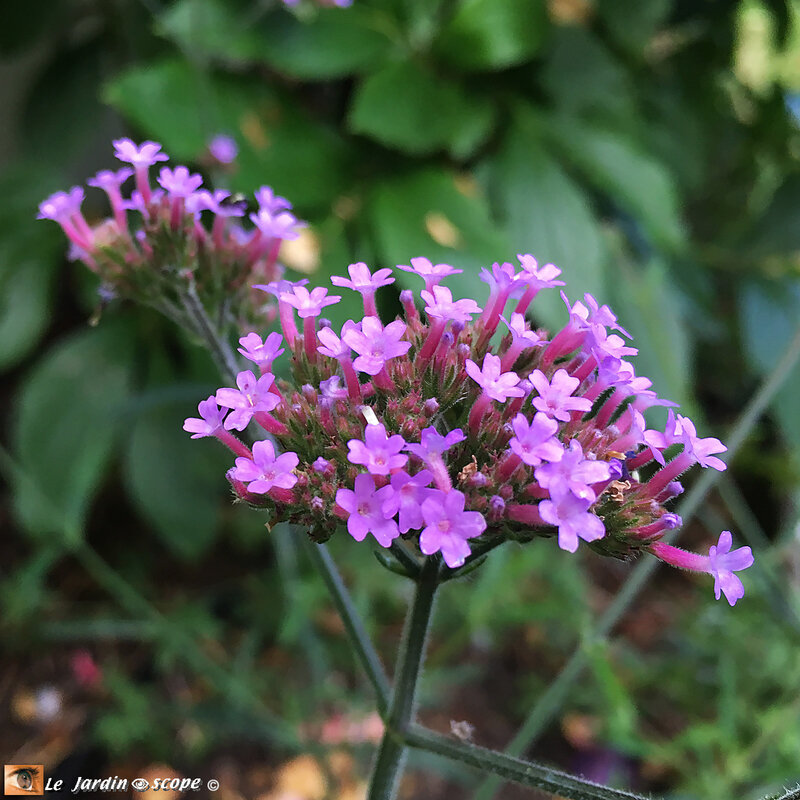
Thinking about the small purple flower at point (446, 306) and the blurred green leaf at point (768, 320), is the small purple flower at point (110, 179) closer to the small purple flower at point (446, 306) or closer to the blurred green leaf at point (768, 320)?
the small purple flower at point (446, 306)

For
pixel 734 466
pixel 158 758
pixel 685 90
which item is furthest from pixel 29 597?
pixel 685 90

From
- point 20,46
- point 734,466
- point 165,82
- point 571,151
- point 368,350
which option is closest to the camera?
point 368,350

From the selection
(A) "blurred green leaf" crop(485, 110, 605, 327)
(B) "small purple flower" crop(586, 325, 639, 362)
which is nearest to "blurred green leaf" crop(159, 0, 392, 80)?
(A) "blurred green leaf" crop(485, 110, 605, 327)

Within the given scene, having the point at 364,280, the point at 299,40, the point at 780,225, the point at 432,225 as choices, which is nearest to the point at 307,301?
the point at 364,280

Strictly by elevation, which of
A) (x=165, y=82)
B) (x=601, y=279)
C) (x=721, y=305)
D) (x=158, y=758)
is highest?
(x=165, y=82)

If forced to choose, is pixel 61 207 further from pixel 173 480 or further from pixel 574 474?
pixel 173 480

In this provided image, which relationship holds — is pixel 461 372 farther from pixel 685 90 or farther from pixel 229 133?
pixel 685 90

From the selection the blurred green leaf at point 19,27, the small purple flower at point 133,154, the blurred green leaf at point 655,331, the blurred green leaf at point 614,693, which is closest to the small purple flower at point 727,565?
the blurred green leaf at point 614,693
